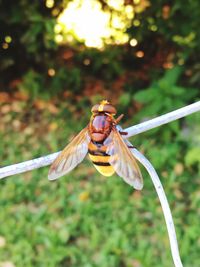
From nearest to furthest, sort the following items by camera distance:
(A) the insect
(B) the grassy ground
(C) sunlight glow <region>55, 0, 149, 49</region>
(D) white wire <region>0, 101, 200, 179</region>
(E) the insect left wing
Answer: (D) white wire <region>0, 101, 200, 179</region> < (A) the insect < (E) the insect left wing < (B) the grassy ground < (C) sunlight glow <region>55, 0, 149, 49</region>

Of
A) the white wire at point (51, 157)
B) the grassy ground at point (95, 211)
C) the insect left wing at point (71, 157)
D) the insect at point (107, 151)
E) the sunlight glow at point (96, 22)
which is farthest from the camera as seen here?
the sunlight glow at point (96, 22)

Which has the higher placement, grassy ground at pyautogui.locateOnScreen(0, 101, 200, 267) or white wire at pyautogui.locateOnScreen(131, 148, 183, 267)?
grassy ground at pyautogui.locateOnScreen(0, 101, 200, 267)

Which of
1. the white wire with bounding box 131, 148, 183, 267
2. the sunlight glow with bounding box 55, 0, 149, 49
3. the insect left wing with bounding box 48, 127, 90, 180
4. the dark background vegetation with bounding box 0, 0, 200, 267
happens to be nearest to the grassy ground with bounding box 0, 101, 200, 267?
the dark background vegetation with bounding box 0, 0, 200, 267

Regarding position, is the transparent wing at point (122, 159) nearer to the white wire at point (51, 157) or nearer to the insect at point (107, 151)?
the insect at point (107, 151)

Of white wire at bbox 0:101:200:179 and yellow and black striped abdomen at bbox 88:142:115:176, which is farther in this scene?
yellow and black striped abdomen at bbox 88:142:115:176

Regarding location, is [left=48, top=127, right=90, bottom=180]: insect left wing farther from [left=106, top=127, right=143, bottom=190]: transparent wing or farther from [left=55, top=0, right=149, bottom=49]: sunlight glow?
[left=55, top=0, right=149, bottom=49]: sunlight glow

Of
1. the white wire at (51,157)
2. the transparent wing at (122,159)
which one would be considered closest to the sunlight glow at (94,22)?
the transparent wing at (122,159)

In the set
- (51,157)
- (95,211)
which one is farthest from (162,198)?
(95,211)

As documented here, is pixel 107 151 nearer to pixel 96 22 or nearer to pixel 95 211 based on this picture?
pixel 95 211
